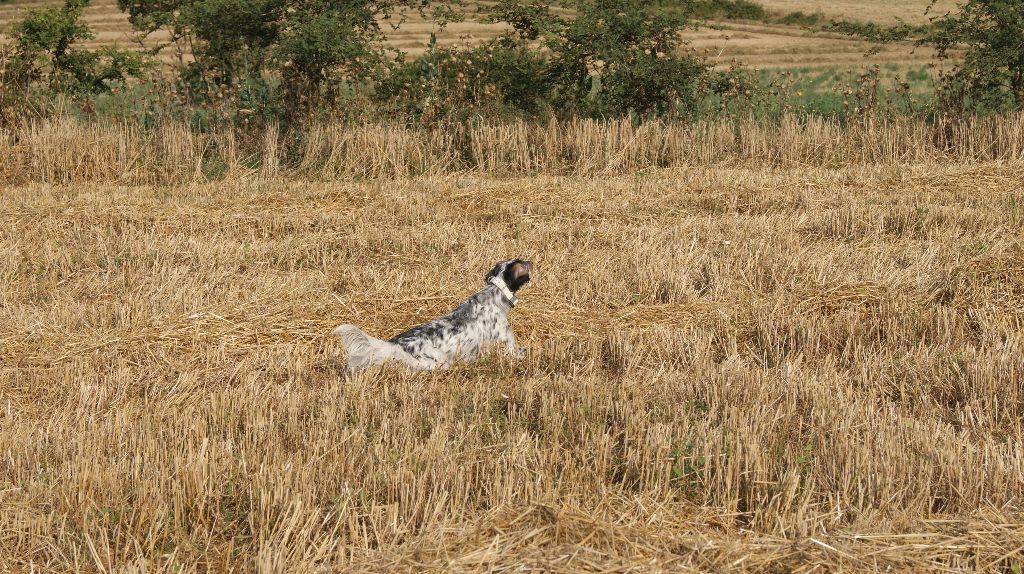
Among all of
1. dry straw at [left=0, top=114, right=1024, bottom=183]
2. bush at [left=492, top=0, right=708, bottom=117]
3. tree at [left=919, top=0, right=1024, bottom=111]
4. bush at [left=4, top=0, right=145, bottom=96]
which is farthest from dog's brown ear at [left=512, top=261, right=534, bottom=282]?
bush at [left=4, top=0, right=145, bottom=96]

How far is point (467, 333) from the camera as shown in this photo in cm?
609

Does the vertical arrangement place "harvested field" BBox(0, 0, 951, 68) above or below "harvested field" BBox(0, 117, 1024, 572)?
above

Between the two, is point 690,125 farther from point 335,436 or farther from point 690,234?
point 335,436

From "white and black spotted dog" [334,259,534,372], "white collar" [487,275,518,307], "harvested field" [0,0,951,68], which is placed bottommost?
"white and black spotted dog" [334,259,534,372]

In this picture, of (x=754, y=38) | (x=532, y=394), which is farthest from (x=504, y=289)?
(x=754, y=38)

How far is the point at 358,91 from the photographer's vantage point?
14.2m

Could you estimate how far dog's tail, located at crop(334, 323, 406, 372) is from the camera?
5.41 m

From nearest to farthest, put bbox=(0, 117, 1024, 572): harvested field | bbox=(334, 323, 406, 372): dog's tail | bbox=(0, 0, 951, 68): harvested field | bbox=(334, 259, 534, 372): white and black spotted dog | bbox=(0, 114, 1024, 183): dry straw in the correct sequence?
Result: bbox=(0, 117, 1024, 572): harvested field → bbox=(334, 323, 406, 372): dog's tail → bbox=(334, 259, 534, 372): white and black spotted dog → bbox=(0, 114, 1024, 183): dry straw → bbox=(0, 0, 951, 68): harvested field

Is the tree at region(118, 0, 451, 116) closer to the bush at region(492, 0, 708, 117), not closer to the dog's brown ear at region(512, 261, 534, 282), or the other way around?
the bush at region(492, 0, 708, 117)

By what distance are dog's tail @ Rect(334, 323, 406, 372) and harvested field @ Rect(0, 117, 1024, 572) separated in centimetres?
16

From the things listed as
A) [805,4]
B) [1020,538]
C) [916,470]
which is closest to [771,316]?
[916,470]

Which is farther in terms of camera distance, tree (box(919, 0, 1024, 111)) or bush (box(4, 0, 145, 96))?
bush (box(4, 0, 145, 96))

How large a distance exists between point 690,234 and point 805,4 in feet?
183

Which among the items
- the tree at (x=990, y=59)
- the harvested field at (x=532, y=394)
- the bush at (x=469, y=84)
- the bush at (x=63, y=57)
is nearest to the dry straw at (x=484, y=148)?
the bush at (x=469, y=84)
